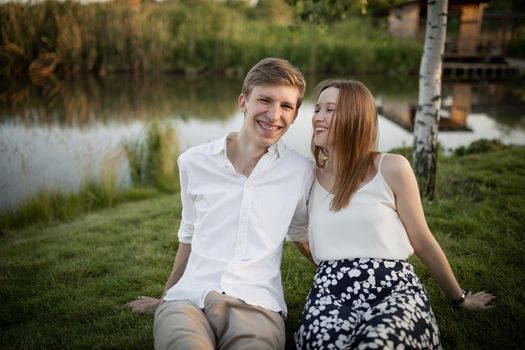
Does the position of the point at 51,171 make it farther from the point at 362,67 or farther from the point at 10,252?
the point at 362,67

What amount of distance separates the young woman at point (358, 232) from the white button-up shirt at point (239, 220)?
0.17m

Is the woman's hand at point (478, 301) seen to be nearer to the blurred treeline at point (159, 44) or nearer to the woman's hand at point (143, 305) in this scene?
the woman's hand at point (143, 305)

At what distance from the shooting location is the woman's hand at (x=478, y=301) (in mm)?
2500

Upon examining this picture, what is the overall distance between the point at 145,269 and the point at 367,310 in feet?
6.99

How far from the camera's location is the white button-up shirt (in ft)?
6.83

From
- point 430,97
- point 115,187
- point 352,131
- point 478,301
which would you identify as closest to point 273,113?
point 352,131

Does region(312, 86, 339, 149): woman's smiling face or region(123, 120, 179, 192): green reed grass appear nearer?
region(312, 86, 339, 149): woman's smiling face

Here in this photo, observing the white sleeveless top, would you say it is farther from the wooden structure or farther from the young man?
the wooden structure

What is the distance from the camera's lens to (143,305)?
9.09 feet

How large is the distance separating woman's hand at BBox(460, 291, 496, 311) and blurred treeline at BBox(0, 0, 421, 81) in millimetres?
12372

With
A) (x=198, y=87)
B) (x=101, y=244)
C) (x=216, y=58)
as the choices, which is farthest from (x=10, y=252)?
(x=216, y=58)

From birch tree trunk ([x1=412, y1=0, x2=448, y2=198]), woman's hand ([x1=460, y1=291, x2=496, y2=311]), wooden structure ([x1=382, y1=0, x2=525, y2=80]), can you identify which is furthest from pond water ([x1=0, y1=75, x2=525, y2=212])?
woman's hand ([x1=460, y1=291, x2=496, y2=311])

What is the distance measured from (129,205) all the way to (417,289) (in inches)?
178

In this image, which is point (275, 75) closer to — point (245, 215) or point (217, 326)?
point (245, 215)
